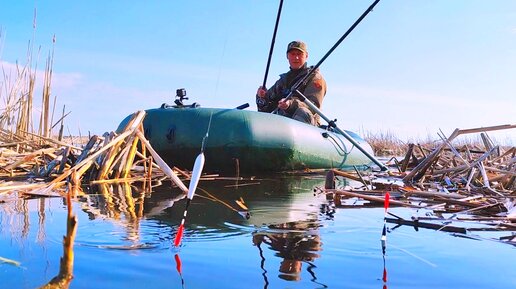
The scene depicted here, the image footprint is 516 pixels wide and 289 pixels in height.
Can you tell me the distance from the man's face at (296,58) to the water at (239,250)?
437cm

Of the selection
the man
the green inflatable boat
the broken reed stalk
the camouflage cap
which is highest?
the camouflage cap

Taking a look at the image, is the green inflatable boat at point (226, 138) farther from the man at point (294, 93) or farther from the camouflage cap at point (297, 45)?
the camouflage cap at point (297, 45)

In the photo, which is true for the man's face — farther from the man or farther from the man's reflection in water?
the man's reflection in water

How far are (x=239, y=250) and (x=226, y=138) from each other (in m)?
3.55

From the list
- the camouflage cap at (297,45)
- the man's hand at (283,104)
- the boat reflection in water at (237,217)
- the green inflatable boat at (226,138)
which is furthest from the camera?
the camouflage cap at (297,45)

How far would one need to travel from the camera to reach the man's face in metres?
6.66

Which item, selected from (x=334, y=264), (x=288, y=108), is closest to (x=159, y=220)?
(x=334, y=264)

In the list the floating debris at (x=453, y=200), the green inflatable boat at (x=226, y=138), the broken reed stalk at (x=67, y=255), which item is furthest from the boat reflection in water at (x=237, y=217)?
the green inflatable boat at (x=226, y=138)

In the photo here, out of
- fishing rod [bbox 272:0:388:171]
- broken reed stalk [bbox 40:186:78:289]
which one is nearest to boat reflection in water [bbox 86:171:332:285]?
broken reed stalk [bbox 40:186:78:289]

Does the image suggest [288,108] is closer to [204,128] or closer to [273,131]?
[273,131]

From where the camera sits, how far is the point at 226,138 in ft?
16.7

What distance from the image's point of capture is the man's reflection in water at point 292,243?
1.37m

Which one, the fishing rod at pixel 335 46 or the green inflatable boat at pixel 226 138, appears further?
the fishing rod at pixel 335 46

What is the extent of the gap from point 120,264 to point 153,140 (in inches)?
159
